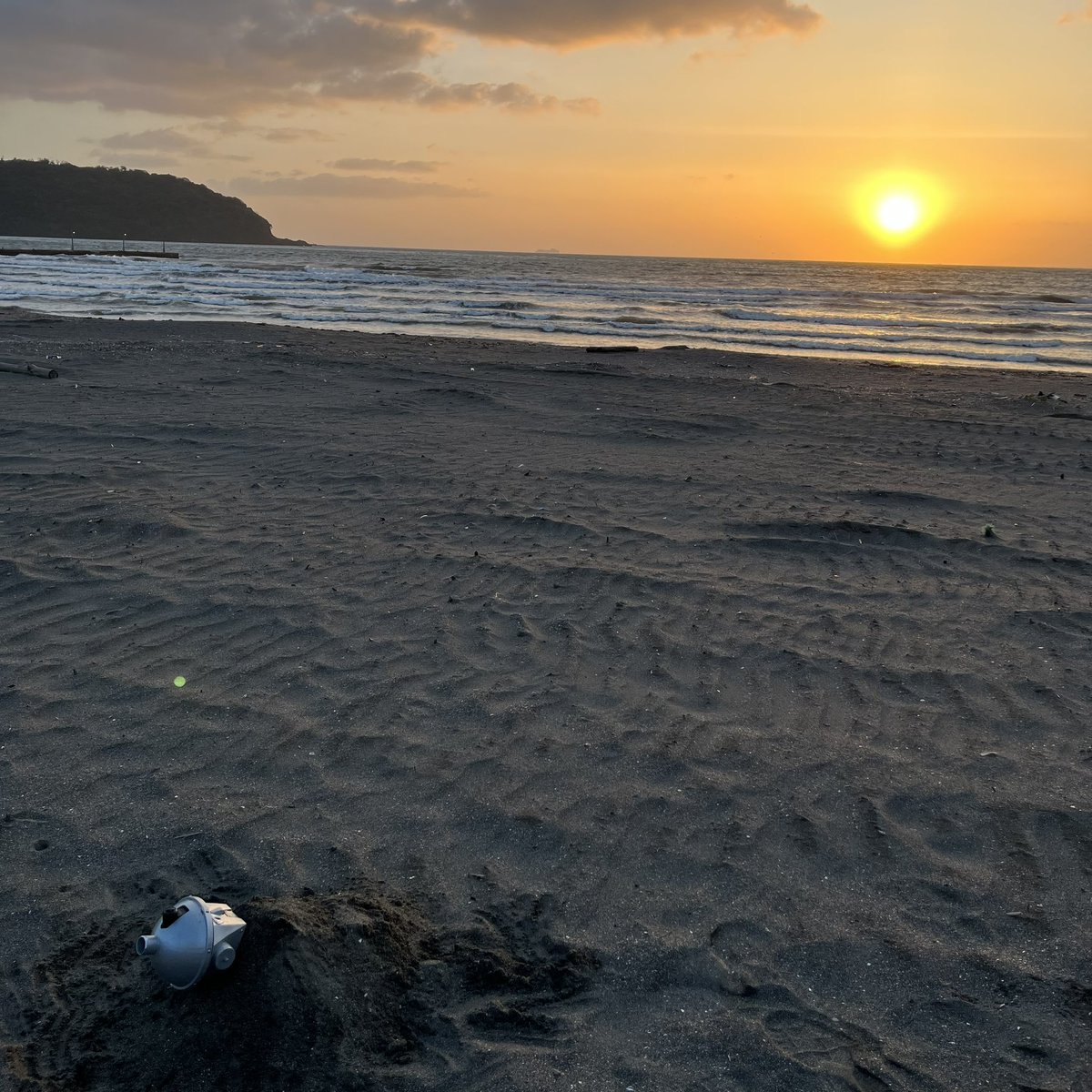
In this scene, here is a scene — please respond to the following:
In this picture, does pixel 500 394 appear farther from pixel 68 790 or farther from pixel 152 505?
pixel 68 790

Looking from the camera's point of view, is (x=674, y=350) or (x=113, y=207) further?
(x=113, y=207)

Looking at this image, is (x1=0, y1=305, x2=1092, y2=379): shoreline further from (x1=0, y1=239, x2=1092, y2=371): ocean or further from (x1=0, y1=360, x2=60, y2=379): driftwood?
(x1=0, y1=360, x2=60, y2=379): driftwood

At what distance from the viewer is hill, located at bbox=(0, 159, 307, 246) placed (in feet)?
475

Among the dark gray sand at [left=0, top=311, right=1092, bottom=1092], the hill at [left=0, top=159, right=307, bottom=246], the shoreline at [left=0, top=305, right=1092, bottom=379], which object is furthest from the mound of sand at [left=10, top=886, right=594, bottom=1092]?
the hill at [left=0, top=159, right=307, bottom=246]

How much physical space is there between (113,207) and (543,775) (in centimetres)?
17878

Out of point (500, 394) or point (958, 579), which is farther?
point (500, 394)

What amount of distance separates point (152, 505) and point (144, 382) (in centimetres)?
628

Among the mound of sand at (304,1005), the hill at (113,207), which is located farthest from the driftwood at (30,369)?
the hill at (113,207)

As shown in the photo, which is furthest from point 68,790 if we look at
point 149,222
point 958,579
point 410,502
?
point 149,222

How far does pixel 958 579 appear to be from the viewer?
6117 millimetres

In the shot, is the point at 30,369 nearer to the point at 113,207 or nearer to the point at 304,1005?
the point at 304,1005

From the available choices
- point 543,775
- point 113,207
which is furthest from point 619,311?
point 113,207

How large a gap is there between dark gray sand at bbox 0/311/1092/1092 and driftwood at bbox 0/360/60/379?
457 cm

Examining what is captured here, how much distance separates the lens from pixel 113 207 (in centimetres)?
15488
